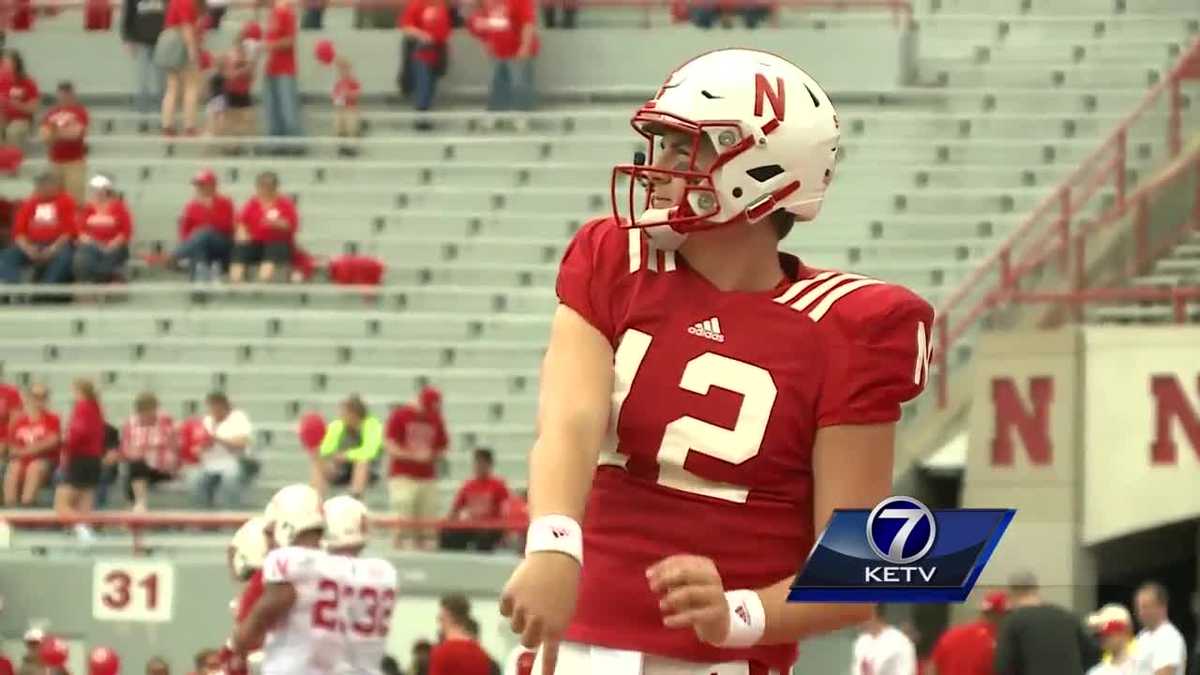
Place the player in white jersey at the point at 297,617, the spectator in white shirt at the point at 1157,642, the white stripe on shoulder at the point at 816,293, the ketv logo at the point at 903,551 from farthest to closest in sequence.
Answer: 1. the spectator in white shirt at the point at 1157,642
2. the player in white jersey at the point at 297,617
3. the white stripe on shoulder at the point at 816,293
4. the ketv logo at the point at 903,551

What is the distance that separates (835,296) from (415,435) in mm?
12233

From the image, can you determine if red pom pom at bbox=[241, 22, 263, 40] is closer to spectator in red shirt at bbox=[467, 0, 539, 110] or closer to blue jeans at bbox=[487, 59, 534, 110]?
spectator in red shirt at bbox=[467, 0, 539, 110]

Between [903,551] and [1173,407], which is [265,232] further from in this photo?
[903,551]

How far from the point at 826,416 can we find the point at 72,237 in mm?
16019

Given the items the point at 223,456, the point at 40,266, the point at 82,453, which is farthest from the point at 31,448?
the point at 40,266

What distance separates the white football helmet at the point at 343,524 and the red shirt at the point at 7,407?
24.1 ft

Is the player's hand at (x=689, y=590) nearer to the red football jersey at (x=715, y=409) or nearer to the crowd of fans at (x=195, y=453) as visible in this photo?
the red football jersey at (x=715, y=409)

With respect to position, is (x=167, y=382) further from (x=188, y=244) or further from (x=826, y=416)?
(x=826, y=416)

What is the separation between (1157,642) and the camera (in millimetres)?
12844

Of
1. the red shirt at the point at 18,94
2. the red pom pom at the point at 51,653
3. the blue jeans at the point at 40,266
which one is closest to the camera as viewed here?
the red pom pom at the point at 51,653

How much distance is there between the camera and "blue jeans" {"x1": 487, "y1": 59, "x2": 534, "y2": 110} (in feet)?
68.4

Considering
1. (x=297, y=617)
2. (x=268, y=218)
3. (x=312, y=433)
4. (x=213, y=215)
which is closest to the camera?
(x=297, y=617)

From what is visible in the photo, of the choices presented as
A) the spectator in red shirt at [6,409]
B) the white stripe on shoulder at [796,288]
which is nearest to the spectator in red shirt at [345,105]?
the spectator in red shirt at [6,409]

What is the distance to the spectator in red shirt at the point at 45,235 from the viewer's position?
19.5 meters
